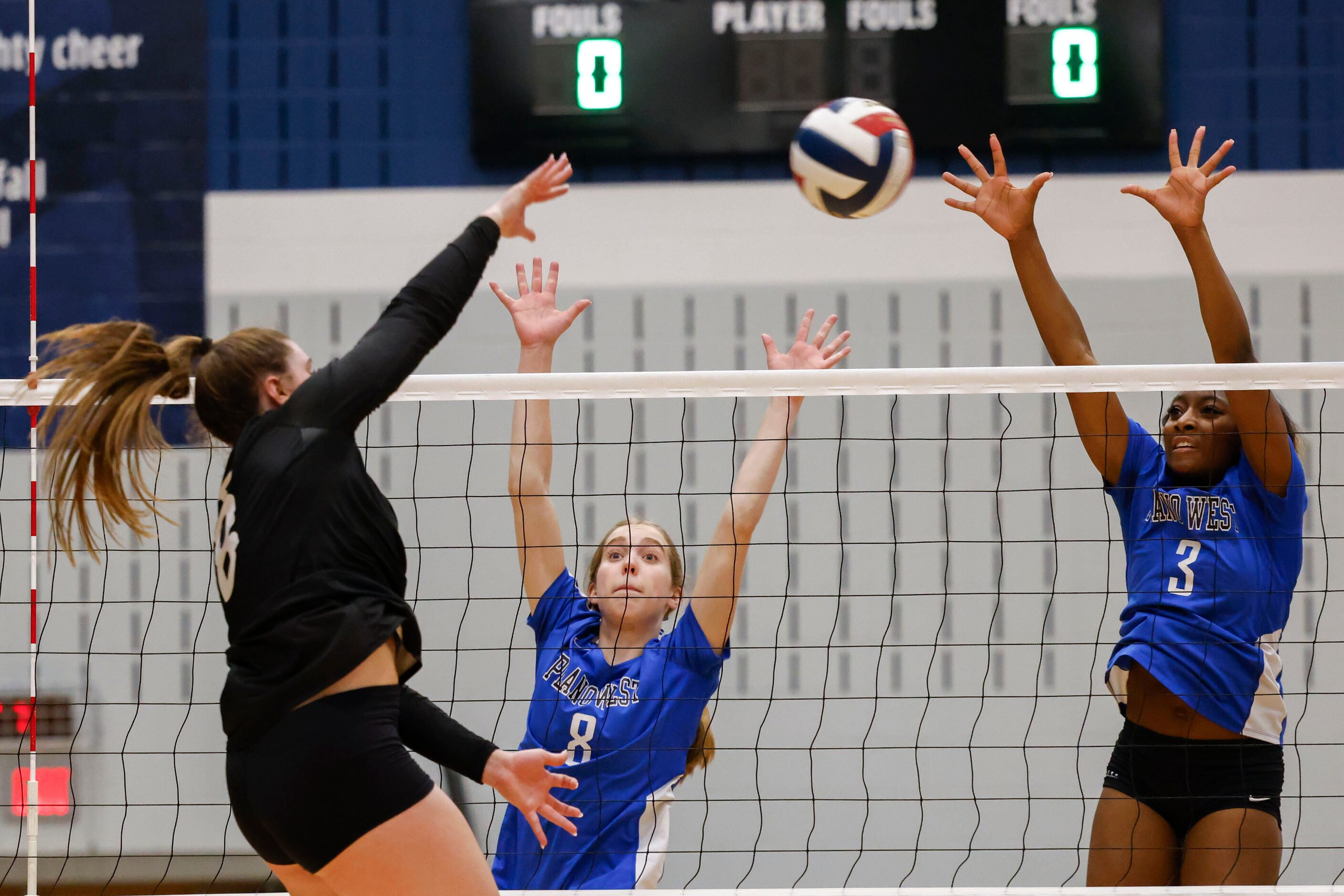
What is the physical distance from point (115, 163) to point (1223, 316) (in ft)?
13.4

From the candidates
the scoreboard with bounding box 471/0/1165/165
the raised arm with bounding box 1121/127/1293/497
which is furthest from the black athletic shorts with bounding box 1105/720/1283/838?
the scoreboard with bounding box 471/0/1165/165

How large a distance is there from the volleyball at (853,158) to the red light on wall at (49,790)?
144 inches

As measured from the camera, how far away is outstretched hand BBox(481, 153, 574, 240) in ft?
6.72

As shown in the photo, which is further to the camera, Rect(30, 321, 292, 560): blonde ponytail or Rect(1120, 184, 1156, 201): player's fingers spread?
Rect(1120, 184, 1156, 201): player's fingers spread

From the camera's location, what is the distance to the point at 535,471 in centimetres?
312

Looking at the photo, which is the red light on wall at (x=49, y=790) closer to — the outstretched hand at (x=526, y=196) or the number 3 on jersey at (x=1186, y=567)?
the outstretched hand at (x=526, y=196)

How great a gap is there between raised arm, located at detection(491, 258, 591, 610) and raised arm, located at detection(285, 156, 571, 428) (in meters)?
1.04

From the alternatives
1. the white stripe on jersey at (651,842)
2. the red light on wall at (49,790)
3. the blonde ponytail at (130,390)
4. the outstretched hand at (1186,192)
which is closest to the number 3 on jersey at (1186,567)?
the outstretched hand at (1186,192)

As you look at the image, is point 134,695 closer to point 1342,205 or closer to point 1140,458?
point 1140,458

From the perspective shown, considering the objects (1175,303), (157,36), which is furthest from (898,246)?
(157,36)

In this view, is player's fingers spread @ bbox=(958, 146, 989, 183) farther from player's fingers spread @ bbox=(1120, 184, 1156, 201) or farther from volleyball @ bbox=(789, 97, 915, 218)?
player's fingers spread @ bbox=(1120, 184, 1156, 201)

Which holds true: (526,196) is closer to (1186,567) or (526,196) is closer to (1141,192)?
(1141,192)

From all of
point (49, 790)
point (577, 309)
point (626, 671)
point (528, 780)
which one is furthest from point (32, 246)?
point (528, 780)

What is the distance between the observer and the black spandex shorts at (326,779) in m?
1.71
